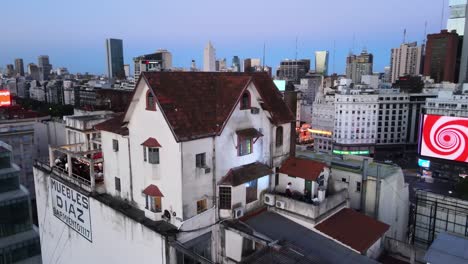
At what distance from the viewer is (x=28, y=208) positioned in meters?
39.3

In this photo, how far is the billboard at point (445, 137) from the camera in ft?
179

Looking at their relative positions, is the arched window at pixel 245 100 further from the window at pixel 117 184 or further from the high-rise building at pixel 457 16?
the high-rise building at pixel 457 16

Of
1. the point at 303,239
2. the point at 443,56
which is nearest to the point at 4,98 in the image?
the point at 303,239

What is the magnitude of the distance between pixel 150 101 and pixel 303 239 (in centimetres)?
1409

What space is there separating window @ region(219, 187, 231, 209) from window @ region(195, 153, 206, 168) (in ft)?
8.13

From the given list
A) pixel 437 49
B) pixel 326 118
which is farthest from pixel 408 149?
pixel 437 49

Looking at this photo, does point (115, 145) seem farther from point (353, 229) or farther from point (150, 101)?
point (353, 229)

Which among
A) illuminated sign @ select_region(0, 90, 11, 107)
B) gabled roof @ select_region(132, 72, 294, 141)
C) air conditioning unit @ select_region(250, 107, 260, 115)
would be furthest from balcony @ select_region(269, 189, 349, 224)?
illuminated sign @ select_region(0, 90, 11, 107)

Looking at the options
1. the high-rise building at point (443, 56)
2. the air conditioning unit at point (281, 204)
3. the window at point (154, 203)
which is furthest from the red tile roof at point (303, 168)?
the high-rise building at point (443, 56)

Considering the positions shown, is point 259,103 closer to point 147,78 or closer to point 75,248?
point 147,78

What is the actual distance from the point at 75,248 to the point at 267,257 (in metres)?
20.7

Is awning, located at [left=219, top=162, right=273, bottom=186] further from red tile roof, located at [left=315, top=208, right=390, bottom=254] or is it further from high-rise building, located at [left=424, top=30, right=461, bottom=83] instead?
high-rise building, located at [left=424, top=30, right=461, bottom=83]

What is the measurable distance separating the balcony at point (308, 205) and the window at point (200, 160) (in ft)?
21.9

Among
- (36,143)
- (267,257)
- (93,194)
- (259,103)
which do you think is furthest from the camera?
(36,143)
